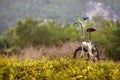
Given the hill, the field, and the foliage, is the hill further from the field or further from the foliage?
the field

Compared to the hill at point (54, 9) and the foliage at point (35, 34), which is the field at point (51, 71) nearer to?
the foliage at point (35, 34)

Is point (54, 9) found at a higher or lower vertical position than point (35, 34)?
higher

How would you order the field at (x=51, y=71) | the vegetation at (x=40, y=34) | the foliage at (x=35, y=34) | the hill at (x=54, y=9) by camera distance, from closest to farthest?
1. the field at (x=51, y=71)
2. the vegetation at (x=40, y=34)
3. the foliage at (x=35, y=34)
4. the hill at (x=54, y=9)

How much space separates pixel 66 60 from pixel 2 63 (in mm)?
956

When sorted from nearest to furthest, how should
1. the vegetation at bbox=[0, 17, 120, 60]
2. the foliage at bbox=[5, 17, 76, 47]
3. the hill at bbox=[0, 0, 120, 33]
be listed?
1. the vegetation at bbox=[0, 17, 120, 60]
2. the foliage at bbox=[5, 17, 76, 47]
3. the hill at bbox=[0, 0, 120, 33]

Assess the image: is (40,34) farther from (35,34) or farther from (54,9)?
(54,9)

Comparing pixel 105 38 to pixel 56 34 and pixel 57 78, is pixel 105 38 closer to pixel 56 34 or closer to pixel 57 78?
pixel 56 34

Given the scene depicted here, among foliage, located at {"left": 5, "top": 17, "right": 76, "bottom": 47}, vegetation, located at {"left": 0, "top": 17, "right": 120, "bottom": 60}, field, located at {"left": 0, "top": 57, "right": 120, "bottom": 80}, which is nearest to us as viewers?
field, located at {"left": 0, "top": 57, "right": 120, "bottom": 80}

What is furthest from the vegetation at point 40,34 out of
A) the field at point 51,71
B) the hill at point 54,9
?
the hill at point 54,9

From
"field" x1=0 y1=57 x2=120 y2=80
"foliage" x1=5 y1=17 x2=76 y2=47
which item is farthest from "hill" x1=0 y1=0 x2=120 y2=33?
"field" x1=0 y1=57 x2=120 y2=80

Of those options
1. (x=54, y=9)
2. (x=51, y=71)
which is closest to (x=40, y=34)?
(x=51, y=71)

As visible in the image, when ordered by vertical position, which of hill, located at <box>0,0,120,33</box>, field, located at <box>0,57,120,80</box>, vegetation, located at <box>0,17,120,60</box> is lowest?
field, located at <box>0,57,120,80</box>

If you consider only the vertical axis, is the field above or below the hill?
below

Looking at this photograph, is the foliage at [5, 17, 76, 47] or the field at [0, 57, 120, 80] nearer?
the field at [0, 57, 120, 80]
